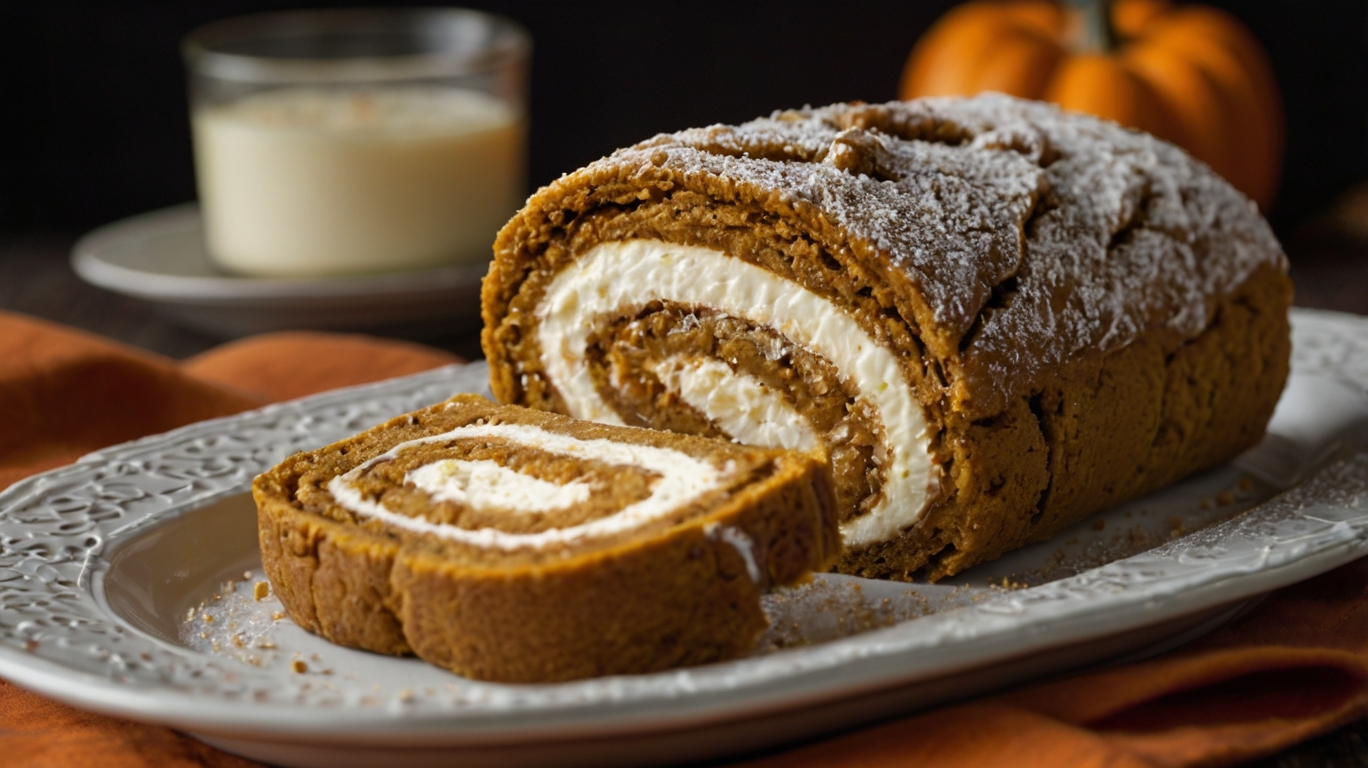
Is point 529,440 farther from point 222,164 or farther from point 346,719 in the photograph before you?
point 222,164

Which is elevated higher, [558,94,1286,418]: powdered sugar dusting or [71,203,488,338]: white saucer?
[558,94,1286,418]: powdered sugar dusting

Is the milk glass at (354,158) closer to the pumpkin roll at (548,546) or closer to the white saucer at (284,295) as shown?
the white saucer at (284,295)

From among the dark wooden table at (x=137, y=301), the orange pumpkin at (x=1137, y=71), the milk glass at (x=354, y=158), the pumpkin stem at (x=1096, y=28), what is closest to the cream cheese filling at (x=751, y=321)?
the dark wooden table at (x=137, y=301)

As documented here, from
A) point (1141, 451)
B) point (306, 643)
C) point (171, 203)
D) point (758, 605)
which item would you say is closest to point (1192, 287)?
point (1141, 451)

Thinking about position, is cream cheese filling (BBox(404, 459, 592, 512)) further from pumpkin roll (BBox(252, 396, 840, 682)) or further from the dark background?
the dark background

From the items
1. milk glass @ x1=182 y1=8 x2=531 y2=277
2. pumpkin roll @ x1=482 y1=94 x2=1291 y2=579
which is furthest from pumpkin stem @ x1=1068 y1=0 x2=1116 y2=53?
pumpkin roll @ x1=482 y1=94 x2=1291 y2=579

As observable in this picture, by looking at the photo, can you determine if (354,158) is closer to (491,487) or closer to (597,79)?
(597,79)
